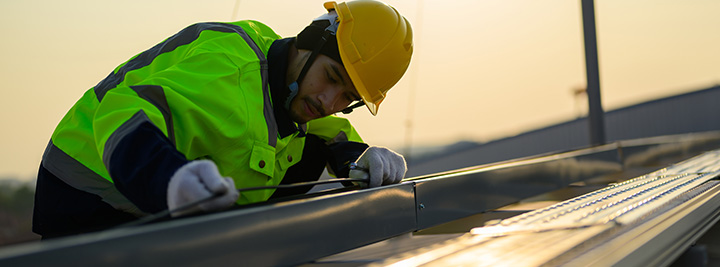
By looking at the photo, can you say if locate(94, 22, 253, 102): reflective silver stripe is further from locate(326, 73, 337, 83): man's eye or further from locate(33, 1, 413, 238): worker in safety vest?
locate(326, 73, 337, 83): man's eye

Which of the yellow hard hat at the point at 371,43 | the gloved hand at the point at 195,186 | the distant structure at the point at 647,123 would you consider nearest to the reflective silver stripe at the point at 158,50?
the yellow hard hat at the point at 371,43

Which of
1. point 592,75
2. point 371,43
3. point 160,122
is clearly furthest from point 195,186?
point 592,75

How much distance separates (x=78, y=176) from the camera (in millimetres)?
1723

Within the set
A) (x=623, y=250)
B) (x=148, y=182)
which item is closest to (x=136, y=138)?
(x=148, y=182)

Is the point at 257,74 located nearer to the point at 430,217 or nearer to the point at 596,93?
the point at 430,217

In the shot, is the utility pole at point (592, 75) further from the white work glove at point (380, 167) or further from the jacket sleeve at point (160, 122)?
the jacket sleeve at point (160, 122)

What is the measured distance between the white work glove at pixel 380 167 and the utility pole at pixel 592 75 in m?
3.99

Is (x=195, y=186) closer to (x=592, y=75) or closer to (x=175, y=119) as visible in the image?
(x=175, y=119)

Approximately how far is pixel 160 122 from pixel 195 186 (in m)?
0.30

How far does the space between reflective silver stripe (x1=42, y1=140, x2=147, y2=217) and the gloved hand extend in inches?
23.5

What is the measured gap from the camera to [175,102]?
1507mm

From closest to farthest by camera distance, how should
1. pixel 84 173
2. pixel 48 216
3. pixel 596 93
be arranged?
pixel 84 173 < pixel 48 216 < pixel 596 93

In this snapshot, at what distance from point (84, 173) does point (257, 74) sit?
594 millimetres

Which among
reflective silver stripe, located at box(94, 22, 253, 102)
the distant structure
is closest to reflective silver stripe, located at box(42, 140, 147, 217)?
reflective silver stripe, located at box(94, 22, 253, 102)
